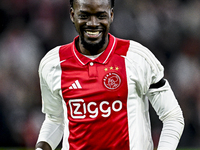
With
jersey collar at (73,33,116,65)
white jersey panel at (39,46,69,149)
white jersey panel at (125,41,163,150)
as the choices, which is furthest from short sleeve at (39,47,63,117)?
white jersey panel at (125,41,163,150)

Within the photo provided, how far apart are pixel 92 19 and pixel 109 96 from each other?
1.21 feet

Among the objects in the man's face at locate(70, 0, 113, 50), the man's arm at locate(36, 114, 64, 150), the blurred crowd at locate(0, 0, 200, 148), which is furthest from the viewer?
the blurred crowd at locate(0, 0, 200, 148)

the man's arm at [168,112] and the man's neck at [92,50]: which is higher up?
the man's neck at [92,50]

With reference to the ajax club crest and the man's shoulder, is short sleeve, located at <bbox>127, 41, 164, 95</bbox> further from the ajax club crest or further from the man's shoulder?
the man's shoulder

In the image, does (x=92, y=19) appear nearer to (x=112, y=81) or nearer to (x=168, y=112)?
(x=112, y=81)

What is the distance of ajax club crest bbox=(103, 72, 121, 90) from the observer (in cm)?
178

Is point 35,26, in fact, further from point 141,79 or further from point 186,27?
point 141,79

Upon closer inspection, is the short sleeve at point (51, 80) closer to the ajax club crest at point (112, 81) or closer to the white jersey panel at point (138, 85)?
the ajax club crest at point (112, 81)

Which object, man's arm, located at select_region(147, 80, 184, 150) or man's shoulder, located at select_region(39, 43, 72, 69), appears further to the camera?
man's shoulder, located at select_region(39, 43, 72, 69)

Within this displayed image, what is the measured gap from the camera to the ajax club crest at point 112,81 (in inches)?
70.1

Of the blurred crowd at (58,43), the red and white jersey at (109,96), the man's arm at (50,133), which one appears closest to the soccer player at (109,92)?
the red and white jersey at (109,96)

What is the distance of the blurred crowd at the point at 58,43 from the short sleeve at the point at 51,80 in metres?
2.12

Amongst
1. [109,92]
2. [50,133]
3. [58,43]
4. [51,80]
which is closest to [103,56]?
[109,92]

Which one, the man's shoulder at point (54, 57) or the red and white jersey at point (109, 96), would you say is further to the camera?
the man's shoulder at point (54, 57)
